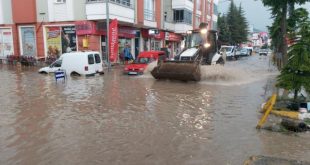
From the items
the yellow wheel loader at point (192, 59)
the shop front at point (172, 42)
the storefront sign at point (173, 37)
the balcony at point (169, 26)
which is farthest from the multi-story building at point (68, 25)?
the yellow wheel loader at point (192, 59)

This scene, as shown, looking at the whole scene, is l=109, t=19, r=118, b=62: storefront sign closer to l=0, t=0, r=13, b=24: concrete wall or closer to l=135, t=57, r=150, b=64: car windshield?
l=135, t=57, r=150, b=64: car windshield

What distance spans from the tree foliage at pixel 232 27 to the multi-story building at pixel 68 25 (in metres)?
38.3

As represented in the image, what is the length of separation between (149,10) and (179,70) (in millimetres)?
20585

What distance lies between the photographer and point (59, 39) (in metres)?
28.1

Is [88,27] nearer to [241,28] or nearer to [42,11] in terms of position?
[42,11]

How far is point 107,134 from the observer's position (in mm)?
7832

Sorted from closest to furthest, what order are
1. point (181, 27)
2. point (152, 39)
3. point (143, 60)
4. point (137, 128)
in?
point (137, 128), point (143, 60), point (152, 39), point (181, 27)

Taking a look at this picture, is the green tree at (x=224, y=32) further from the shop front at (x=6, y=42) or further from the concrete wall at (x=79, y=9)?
the shop front at (x=6, y=42)

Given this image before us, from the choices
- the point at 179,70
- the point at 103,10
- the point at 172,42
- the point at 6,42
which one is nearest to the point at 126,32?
the point at 103,10

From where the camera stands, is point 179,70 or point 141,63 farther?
point 141,63

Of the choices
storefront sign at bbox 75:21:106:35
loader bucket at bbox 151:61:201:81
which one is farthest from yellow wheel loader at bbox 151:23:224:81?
storefront sign at bbox 75:21:106:35

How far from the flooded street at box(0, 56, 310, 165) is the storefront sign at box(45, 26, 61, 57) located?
1353 centimetres

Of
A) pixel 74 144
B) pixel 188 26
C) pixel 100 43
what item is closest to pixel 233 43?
pixel 188 26

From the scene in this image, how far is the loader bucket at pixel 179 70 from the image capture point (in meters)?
16.3
